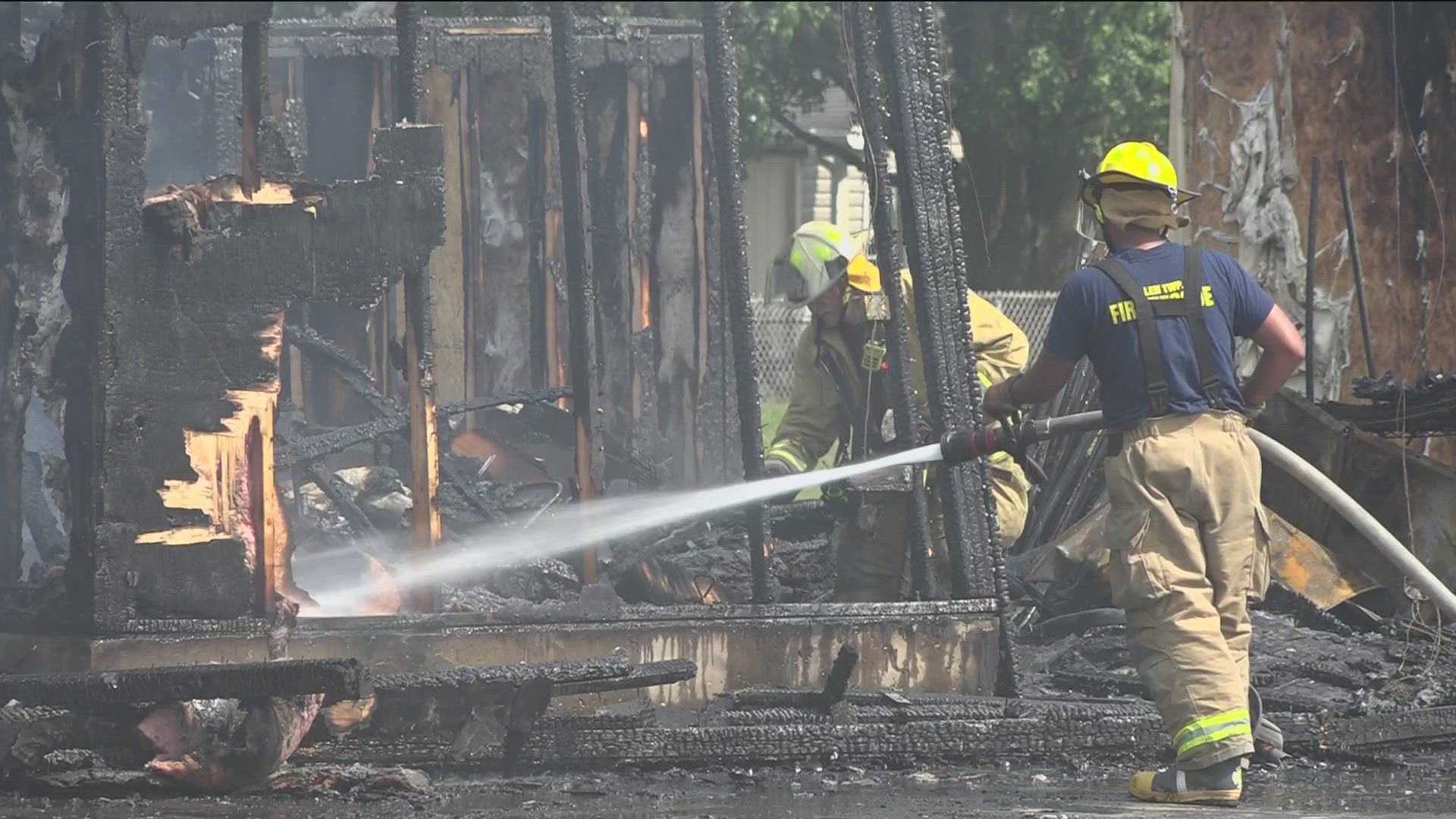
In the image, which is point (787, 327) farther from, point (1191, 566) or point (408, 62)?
point (1191, 566)

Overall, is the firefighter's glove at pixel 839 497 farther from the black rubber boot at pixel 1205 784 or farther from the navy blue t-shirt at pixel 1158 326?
the black rubber boot at pixel 1205 784

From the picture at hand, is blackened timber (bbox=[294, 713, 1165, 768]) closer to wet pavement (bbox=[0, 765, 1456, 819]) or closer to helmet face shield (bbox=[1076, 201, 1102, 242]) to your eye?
wet pavement (bbox=[0, 765, 1456, 819])

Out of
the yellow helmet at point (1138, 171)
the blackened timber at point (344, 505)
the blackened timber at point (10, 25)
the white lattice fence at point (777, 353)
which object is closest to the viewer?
the yellow helmet at point (1138, 171)

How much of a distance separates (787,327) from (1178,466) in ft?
53.7

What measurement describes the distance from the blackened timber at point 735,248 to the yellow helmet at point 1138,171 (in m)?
1.54

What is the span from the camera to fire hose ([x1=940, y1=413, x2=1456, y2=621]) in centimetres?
561

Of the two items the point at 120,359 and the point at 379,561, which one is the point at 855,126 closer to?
the point at 379,561

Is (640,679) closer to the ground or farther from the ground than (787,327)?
closer to the ground

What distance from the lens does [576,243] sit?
660 centimetres

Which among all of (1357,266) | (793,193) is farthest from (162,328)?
(793,193)

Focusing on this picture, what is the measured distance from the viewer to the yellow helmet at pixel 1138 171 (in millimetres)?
5430

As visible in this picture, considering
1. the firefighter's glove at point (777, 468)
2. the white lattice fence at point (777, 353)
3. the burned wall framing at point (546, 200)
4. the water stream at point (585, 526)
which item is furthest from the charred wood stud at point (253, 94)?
the white lattice fence at point (777, 353)

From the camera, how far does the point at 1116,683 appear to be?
676cm

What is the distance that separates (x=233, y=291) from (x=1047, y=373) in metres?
2.44
